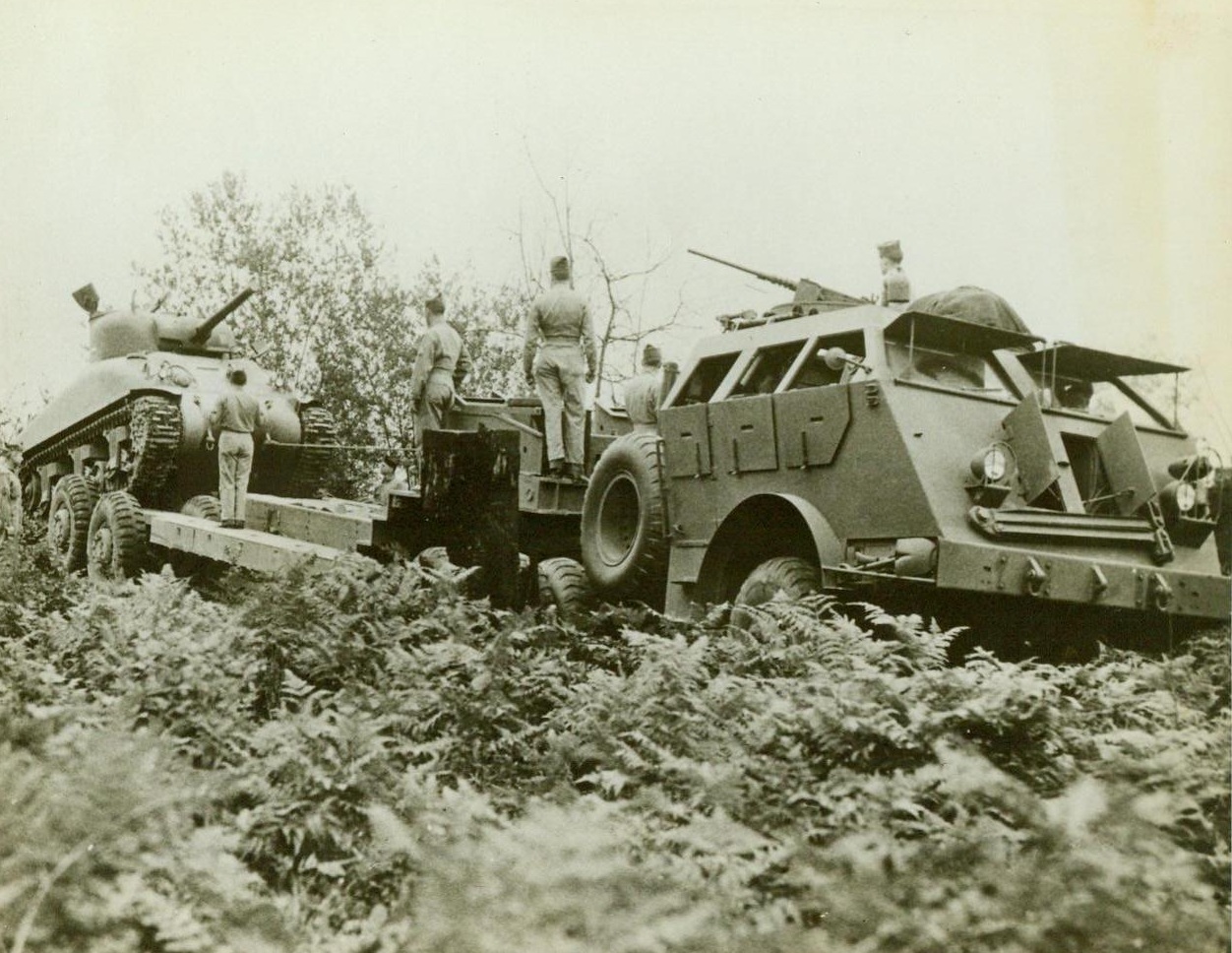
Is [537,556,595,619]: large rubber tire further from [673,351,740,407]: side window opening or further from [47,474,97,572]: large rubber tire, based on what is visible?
[47,474,97,572]: large rubber tire

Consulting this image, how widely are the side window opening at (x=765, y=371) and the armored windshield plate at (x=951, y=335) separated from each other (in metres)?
0.93

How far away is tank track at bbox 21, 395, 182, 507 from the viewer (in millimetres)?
13367

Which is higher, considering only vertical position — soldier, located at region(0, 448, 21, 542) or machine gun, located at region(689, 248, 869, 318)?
machine gun, located at region(689, 248, 869, 318)

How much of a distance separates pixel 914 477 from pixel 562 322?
15.0ft

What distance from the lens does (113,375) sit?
14672 mm

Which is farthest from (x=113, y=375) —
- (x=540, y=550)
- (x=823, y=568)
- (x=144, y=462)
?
(x=823, y=568)

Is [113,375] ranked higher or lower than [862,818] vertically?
higher

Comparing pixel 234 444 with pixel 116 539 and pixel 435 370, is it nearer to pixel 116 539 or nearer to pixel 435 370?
pixel 116 539

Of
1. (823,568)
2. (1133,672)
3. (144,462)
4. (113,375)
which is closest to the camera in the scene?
(1133,672)

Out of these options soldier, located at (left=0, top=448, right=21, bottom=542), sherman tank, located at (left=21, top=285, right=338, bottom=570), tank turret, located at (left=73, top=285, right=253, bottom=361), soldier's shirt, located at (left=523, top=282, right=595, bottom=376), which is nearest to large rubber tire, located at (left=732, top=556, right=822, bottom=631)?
soldier's shirt, located at (left=523, top=282, right=595, bottom=376)

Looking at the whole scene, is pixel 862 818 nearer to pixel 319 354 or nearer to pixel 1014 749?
pixel 1014 749

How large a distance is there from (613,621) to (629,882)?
484 centimetres

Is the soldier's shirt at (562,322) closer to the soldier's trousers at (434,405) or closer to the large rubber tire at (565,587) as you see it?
the soldier's trousers at (434,405)

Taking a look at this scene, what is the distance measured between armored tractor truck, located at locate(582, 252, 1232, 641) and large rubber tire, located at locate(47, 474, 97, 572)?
692 cm
